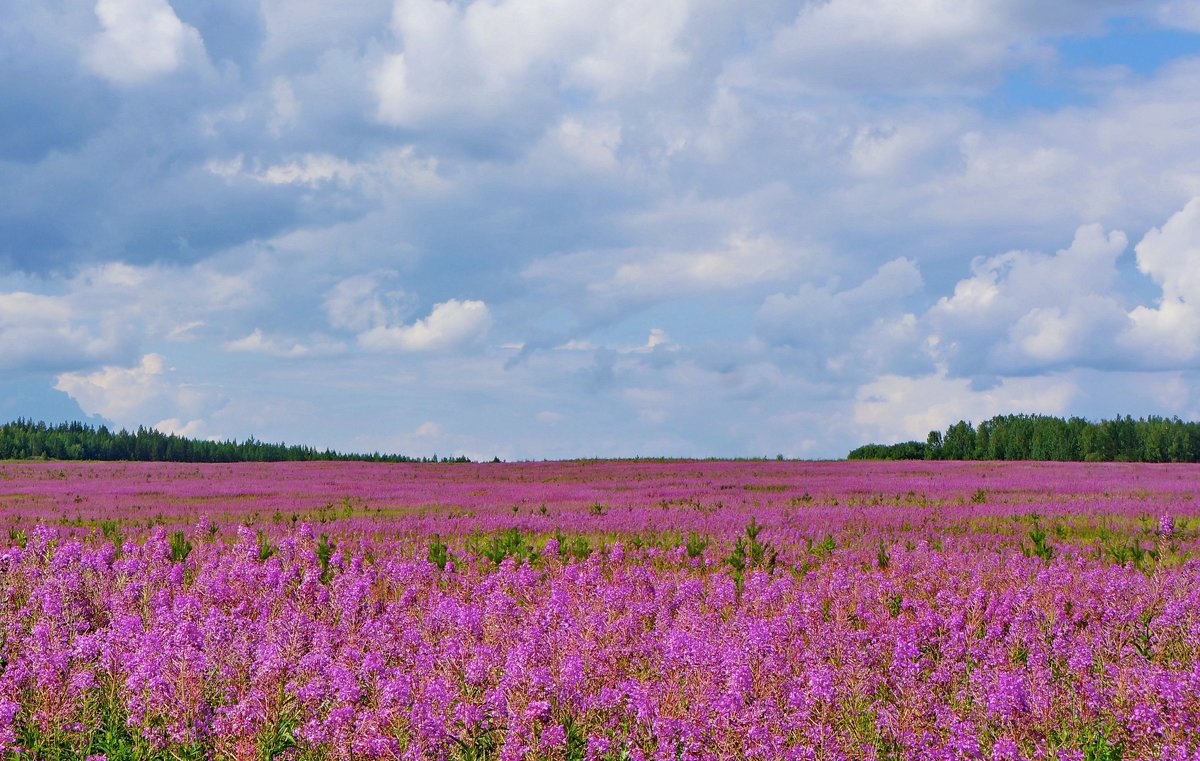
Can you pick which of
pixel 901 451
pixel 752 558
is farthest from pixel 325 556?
pixel 901 451

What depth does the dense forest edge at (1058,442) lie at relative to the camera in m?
92.4

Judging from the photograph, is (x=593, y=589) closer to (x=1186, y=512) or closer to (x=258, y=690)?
(x=258, y=690)

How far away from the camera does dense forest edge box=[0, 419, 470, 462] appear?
350 ft

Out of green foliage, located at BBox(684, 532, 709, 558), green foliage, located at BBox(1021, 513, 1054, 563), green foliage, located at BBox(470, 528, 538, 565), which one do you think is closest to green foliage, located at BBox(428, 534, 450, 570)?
green foliage, located at BBox(470, 528, 538, 565)

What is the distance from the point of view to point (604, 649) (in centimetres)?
617

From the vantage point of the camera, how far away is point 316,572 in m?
9.14

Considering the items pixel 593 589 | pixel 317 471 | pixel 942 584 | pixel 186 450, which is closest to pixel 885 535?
pixel 942 584

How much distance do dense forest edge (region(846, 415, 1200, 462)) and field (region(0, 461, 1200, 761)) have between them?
79219mm

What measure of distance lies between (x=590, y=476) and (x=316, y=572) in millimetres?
29571

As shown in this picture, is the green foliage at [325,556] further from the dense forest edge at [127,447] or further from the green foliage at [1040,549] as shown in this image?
the dense forest edge at [127,447]

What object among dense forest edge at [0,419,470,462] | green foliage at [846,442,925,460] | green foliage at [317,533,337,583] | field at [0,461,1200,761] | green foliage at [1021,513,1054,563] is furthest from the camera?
dense forest edge at [0,419,470,462]

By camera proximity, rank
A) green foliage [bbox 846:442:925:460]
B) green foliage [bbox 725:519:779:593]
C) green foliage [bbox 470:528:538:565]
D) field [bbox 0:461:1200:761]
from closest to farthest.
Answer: field [bbox 0:461:1200:761]
green foliage [bbox 725:519:779:593]
green foliage [bbox 470:528:538:565]
green foliage [bbox 846:442:925:460]

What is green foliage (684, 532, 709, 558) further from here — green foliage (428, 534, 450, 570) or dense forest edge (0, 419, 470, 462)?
dense forest edge (0, 419, 470, 462)

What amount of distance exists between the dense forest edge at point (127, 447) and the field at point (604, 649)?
3753 inches
